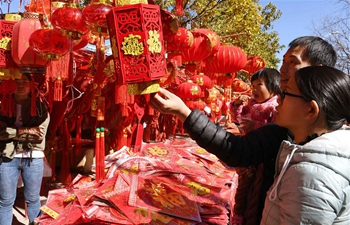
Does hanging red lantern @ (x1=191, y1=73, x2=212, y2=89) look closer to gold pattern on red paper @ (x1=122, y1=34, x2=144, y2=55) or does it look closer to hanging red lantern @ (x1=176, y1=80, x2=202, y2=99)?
hanging red lantern @ (x1=176, y1=80, x2=202, y2=99)

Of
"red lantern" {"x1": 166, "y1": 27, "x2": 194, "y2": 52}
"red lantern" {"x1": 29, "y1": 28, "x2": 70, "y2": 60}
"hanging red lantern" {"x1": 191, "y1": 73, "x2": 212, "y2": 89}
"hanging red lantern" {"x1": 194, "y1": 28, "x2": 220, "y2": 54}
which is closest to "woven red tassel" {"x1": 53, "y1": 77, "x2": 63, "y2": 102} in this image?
"red lantern" {"x1": 29, "y1": 28, "x2": 70, "y2": 60}

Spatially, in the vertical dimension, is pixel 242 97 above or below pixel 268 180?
above

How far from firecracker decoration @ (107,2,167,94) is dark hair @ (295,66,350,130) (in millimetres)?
614

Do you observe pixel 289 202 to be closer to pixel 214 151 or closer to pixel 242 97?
pixel 214 151

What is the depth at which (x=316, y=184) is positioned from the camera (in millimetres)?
813

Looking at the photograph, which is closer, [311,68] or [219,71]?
[311,68]

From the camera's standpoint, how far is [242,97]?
3.38 meters

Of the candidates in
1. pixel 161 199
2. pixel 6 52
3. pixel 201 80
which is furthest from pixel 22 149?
pixel 201 80

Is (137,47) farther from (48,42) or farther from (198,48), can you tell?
(198,48)

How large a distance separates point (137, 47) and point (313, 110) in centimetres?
77

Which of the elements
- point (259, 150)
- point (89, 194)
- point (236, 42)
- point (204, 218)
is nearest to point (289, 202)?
point (259, 150)

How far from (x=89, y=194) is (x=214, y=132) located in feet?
4.57

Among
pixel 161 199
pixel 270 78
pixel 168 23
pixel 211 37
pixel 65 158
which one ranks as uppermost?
pixel 211 37

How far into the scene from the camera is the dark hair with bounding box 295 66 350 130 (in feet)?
3.03
